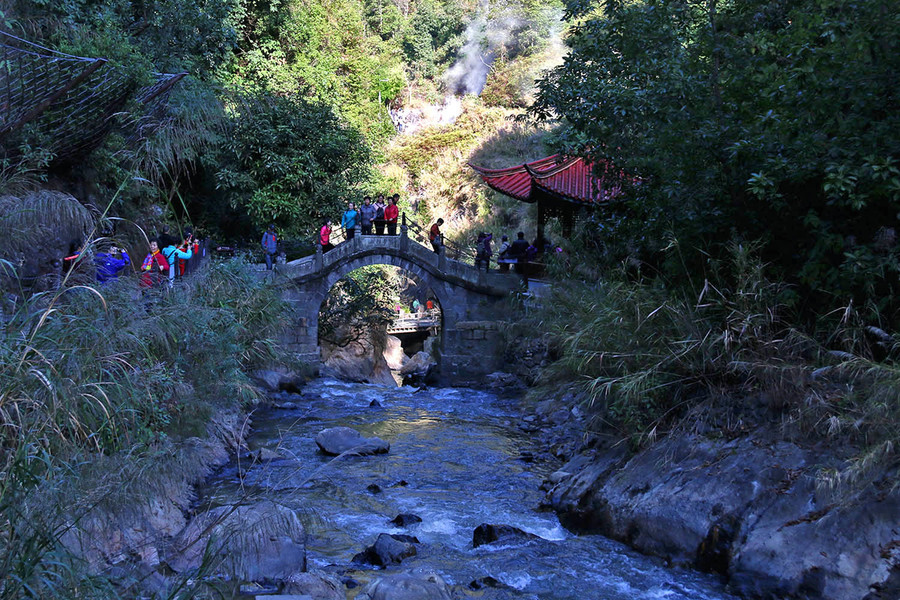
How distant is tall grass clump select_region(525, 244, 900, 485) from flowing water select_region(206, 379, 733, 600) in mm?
A: 1440

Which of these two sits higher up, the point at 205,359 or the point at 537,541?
the point at 205,359

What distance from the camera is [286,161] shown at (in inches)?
811

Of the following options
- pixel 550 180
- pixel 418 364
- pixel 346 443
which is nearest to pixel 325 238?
pixel 550 180

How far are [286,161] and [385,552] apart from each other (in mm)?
15154

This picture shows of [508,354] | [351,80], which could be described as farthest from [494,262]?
[351,80]

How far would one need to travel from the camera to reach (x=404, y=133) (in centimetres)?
3753

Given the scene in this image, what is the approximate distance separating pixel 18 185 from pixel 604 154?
24.0 feet

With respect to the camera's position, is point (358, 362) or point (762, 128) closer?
point (762, 128)

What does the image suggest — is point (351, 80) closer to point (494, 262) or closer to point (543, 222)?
point (494, 262)

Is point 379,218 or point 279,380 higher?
point 379,218

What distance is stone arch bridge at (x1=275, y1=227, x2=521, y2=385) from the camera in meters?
19.9

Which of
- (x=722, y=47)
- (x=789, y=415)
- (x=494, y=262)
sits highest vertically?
(x=722, y=47)

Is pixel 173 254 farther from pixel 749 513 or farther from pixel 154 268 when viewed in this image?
pixel 749 513

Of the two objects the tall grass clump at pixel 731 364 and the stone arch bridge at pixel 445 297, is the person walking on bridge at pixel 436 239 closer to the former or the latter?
the stone arch bridge at pixel 445 297
